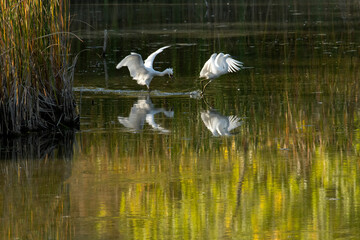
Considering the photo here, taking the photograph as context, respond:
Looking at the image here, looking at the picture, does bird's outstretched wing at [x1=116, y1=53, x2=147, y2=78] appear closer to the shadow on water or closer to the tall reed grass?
the tall reed grass

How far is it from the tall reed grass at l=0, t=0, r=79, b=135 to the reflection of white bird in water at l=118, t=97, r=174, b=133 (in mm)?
911

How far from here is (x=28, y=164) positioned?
320 inches

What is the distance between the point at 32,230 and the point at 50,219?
0.31m

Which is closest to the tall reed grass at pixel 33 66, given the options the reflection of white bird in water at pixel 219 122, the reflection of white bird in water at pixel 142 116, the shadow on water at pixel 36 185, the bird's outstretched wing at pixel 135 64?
the shadow on water at pixel 36 185

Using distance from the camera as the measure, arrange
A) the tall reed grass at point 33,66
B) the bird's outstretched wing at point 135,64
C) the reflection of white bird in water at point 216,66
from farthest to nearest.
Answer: the bird's outstretched wing at point 135,64 → the reflection of white bird in water at point 216,66 → the tall reed grass at point 33,66

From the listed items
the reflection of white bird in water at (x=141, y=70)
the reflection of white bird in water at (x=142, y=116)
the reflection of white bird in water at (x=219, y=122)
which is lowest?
the reflection of white bird in water at (x=142, y=116)

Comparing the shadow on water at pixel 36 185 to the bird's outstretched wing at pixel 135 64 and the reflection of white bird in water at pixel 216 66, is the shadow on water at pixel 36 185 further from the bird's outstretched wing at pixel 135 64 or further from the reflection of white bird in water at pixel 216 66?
the reflection of white bird in water at pixel 216 66

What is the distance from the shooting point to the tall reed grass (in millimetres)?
9141

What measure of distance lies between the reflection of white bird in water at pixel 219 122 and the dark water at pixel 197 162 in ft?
0.36

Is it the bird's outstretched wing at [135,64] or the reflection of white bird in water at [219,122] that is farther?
the bird's outstretched wing at [135,64]

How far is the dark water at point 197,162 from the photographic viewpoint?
5840 millimetres

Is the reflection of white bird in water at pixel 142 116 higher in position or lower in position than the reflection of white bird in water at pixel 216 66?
lower

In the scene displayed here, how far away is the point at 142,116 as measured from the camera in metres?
11.0

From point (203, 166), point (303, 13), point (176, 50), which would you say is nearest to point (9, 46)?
point (203, 166)
